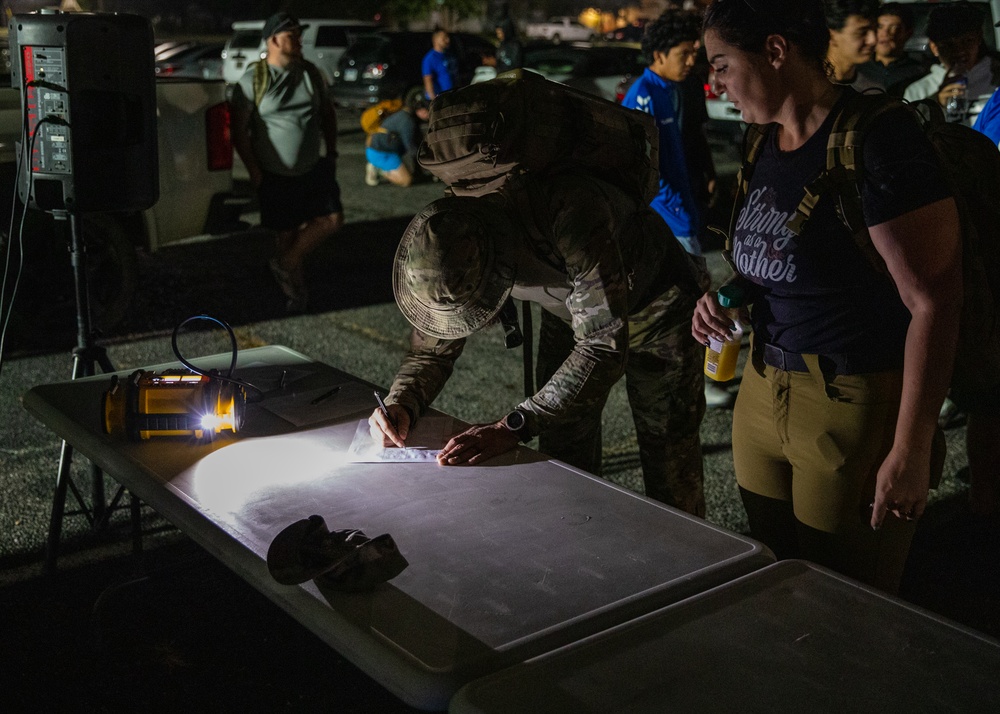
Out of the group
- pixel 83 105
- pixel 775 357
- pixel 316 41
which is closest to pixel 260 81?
pixel 83 105

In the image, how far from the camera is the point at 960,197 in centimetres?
188

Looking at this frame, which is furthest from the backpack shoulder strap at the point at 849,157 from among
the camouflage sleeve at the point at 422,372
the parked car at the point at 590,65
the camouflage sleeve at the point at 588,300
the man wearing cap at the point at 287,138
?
the parked car at the point at 590,65

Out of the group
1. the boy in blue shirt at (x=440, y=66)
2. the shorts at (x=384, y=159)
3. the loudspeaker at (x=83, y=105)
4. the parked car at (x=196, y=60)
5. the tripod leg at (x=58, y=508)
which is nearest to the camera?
the tripod leg at (x=58, y=508)

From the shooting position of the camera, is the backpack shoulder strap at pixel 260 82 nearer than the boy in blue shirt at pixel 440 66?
Yes

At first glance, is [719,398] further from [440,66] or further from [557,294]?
[440,66]

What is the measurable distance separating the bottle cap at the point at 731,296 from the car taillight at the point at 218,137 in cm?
446

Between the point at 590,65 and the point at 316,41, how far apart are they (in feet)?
28.6

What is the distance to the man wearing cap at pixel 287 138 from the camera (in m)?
5.98

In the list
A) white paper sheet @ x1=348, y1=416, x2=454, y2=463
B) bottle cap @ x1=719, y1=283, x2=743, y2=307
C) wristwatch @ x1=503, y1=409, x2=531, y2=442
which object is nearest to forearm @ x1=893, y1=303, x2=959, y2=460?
bottle cap @ x1=719, y1=283, x2=743, y2=307

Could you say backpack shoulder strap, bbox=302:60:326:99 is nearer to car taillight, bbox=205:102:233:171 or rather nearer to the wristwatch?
car taillight, bbox=205:102:233:171

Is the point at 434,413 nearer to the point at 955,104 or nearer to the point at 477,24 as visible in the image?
the point at 955,104

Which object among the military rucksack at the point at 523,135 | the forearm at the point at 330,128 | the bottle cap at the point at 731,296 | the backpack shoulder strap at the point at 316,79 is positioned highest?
the backpack shoulder strap at the point at 316,79

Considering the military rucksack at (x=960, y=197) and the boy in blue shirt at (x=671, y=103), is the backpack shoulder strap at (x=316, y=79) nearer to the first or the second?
the boy in blue shirt at (x=671, y=103)

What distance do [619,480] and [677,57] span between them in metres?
1.99
